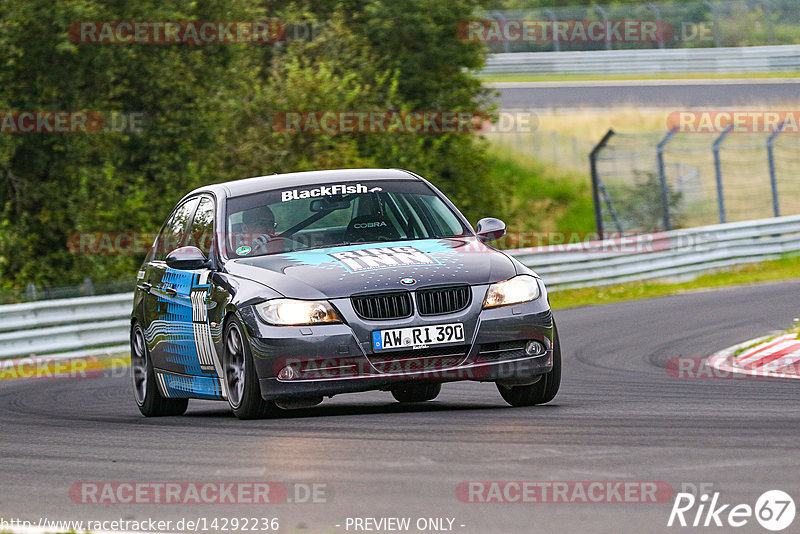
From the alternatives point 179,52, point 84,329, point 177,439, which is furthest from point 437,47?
point 177,439

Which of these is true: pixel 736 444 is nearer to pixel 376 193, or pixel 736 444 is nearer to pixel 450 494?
pixel 450 494

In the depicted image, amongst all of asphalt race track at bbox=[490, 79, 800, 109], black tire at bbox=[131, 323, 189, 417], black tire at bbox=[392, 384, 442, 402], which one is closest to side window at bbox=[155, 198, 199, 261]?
black tire at bbox=[131, 323, 189, 417]

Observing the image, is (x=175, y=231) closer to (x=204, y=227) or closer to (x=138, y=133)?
(x=204, y=227)

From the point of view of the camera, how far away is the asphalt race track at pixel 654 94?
39562 mm

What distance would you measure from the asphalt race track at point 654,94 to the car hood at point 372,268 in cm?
3128

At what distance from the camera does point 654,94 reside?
41250 millimetres

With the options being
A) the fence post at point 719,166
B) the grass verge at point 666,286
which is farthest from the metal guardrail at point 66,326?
the fence post at point 719,166

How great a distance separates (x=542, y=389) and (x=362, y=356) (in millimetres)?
1314

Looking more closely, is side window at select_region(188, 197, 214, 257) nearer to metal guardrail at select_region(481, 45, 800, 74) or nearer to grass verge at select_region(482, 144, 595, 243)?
grass verge at select_region(482, 144, 595, 243)

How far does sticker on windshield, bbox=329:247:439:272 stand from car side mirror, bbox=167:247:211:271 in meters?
1.01

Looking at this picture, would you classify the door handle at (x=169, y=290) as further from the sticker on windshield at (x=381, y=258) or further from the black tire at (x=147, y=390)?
the sticker on windshield at (x=381, y=258)

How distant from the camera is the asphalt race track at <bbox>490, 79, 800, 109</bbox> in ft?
130

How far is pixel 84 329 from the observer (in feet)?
60.3

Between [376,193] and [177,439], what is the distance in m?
2.39
